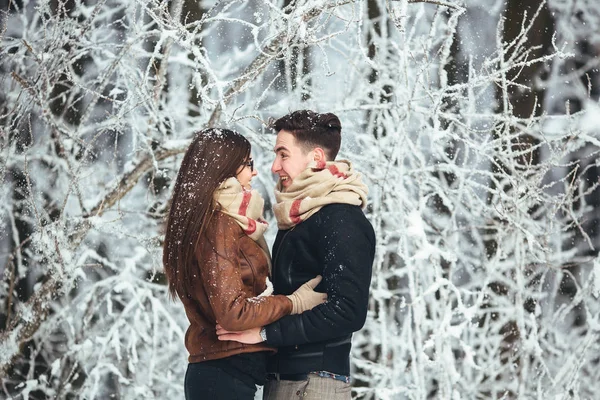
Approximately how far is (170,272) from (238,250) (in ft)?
0.88

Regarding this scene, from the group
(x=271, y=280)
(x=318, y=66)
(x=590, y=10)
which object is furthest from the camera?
(x=590, y=10)

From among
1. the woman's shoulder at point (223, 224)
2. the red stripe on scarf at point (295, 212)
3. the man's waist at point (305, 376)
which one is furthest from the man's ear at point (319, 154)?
the man's waist at point (305, 376)

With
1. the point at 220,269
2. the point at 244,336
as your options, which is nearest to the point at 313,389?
the point at 244,336

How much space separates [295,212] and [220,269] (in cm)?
39

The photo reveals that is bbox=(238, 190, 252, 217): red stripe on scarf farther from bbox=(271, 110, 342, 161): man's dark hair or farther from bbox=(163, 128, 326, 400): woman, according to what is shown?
bbox=(271, 110, 342, 161): man's dark hair

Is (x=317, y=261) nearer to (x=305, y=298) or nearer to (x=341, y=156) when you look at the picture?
(x=305, y=298)

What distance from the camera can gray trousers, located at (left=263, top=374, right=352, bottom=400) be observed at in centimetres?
254

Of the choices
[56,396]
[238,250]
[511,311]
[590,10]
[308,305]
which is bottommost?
[56,396]

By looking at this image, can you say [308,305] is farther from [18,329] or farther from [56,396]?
[56,396]

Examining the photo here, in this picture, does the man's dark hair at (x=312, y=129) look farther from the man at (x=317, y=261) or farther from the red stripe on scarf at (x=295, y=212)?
the red stripe on scarf at (x=295, y=212)

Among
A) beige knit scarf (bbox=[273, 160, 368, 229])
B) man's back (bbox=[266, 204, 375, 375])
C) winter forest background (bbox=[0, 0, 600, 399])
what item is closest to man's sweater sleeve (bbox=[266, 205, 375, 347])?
man's back (bbox=[266, 204, 375, 375])

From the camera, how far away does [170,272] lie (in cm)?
259

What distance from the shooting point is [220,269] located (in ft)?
8.04

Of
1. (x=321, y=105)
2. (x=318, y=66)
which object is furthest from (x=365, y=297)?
(x=318, y=66)
